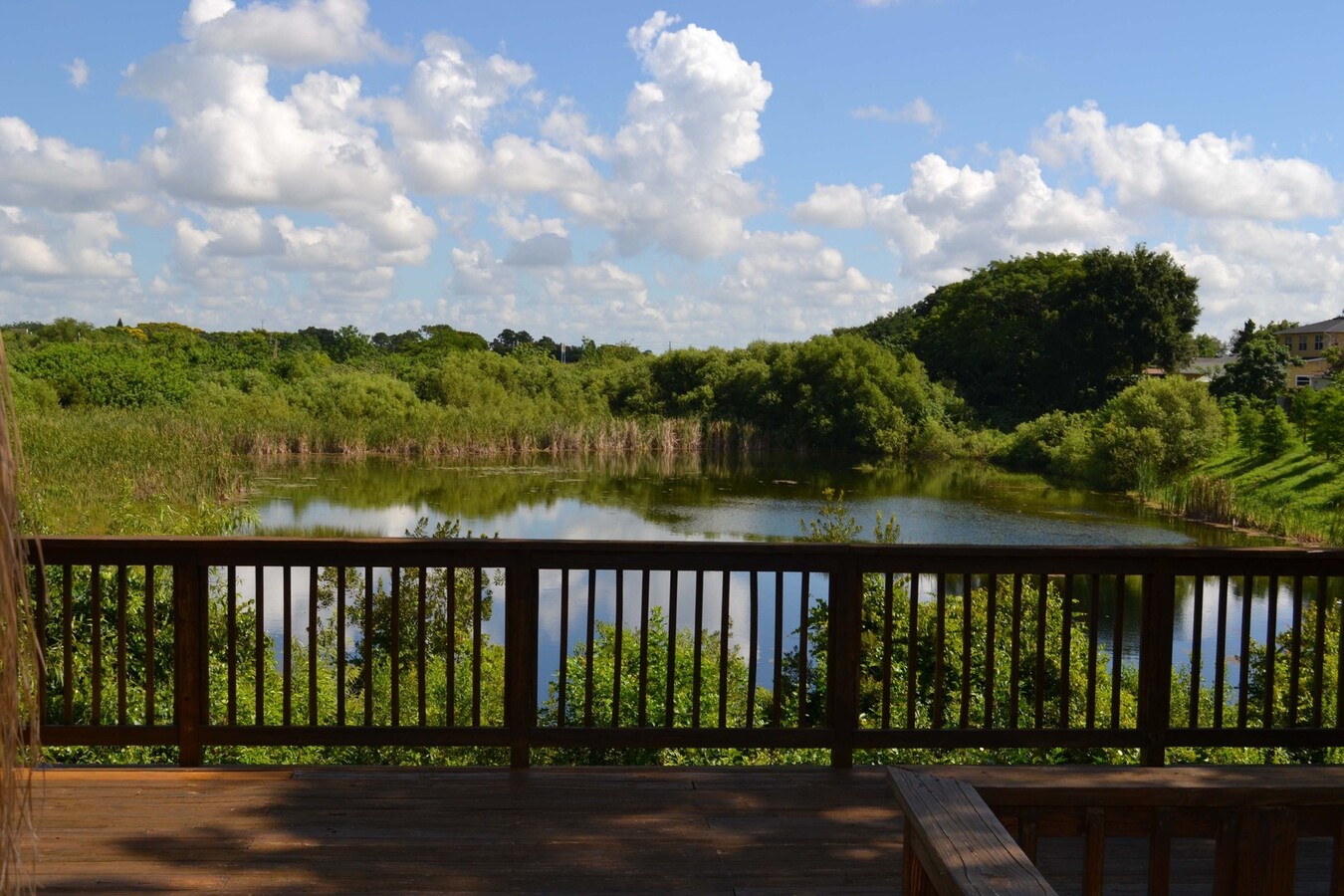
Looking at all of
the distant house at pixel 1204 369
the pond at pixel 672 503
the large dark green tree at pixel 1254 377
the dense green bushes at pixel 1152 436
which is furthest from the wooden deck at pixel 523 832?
the distant house at pixel 1204 369

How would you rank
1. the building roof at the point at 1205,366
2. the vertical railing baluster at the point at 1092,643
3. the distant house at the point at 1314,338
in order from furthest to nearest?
the distant house at the point at 1314,338 < the building roof at the point at 1205,366 < the vertical railing baluster at the point at 1092,643

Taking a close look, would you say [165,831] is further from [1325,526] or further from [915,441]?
[915,441]

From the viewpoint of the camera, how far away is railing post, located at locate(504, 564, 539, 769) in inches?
169

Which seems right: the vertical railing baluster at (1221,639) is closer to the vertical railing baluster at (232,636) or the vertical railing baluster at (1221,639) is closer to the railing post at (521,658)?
the railing post at (521,658)

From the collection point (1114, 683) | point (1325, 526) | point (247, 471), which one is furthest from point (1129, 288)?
point (1114, 683)

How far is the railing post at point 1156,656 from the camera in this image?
4.43 meters

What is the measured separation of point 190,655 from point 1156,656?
11.9 ft

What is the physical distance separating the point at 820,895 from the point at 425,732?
1734mm

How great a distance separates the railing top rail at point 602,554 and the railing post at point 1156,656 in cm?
8

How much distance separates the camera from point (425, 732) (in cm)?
429

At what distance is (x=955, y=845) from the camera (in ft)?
5.76

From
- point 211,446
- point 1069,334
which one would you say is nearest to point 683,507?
point 211,446

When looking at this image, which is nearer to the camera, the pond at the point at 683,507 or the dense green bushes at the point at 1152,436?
the pond at the point at 683,507

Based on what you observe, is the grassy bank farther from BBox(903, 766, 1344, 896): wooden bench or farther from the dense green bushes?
BBox(903, 766, 1344, 896): wooden bench
